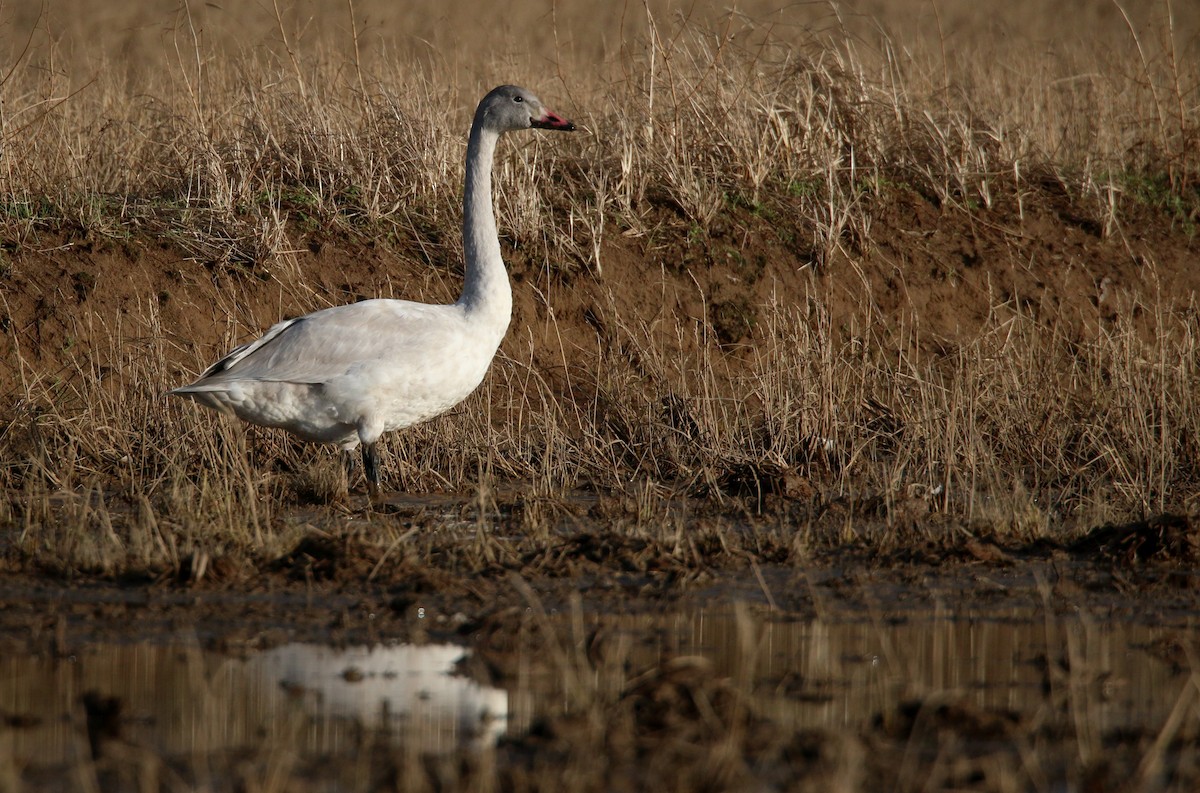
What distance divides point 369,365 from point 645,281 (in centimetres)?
418

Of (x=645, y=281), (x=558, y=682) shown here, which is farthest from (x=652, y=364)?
(x=558, y=682)

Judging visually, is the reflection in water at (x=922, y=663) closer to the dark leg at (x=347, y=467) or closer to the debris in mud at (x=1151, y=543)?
the debris in mud at (x=1151, y=543)

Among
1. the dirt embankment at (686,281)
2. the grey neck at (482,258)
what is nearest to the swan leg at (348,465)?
the grey neck at (482,258)

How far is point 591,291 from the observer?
36.7 ft

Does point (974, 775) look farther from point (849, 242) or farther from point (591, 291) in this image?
point (849, 242)

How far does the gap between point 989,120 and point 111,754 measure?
35.0ft

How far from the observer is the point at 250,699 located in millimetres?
4633

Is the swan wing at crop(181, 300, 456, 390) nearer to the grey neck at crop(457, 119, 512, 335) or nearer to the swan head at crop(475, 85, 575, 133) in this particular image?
the grey neck at crop(457, 119, 512, 335)

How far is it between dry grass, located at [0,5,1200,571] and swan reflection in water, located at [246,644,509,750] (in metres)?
1.31

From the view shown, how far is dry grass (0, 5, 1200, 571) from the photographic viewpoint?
8117 millimetres

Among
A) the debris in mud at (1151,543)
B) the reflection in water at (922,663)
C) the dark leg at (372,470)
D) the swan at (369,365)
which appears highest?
the swan at (369,365)

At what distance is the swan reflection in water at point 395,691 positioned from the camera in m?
4.41

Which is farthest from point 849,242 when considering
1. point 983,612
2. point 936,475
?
point 983,612

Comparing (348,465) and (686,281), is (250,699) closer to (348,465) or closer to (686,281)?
(348,465)
